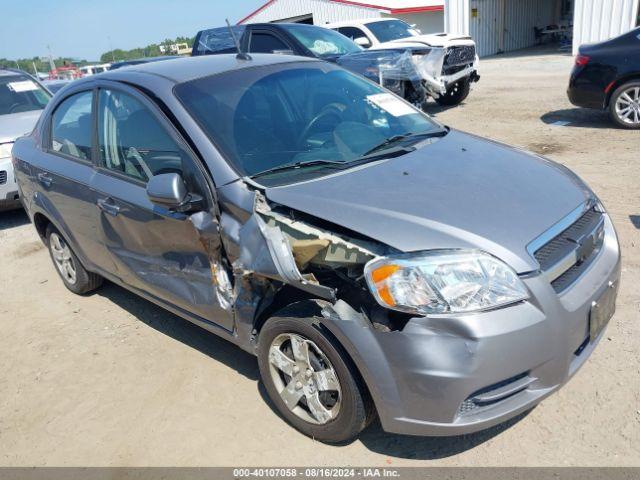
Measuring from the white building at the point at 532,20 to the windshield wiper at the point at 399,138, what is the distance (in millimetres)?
17329

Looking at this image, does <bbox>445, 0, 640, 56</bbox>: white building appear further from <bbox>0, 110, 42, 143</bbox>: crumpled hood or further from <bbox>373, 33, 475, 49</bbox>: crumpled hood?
<bbox>0, 110, 42, 143</bbox>: crumpled hood

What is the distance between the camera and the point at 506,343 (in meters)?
2.19

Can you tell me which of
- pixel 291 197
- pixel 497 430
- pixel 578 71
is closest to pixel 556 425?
pixel 497 430

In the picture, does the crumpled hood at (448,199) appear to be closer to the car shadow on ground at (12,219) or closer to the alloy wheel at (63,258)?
the alloy wheel at (63,258)

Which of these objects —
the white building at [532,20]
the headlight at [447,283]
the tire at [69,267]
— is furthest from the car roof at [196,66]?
the white building at [532,20]

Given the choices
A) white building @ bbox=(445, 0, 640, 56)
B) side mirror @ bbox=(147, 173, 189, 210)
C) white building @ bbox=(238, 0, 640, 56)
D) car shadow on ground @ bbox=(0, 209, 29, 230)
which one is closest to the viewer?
side mirror @ bbox=(147, 173, 189, 210)

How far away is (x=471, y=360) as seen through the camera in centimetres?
218

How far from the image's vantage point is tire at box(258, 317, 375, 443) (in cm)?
246

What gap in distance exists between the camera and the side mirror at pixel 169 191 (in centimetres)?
282

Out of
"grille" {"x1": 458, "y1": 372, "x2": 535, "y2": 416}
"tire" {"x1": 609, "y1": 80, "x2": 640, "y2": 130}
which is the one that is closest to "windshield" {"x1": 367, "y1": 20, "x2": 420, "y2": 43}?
"tire" {"x1": 609, "y1": 80, "x2": 640, "y2": 130}

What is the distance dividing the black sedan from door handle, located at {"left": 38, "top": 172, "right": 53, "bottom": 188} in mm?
7474

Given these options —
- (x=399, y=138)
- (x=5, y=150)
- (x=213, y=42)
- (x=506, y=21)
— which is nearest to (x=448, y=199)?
(x=399, y=138)

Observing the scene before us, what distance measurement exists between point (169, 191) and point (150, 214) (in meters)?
0.46

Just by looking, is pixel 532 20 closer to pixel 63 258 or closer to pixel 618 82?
pixel 618 82
